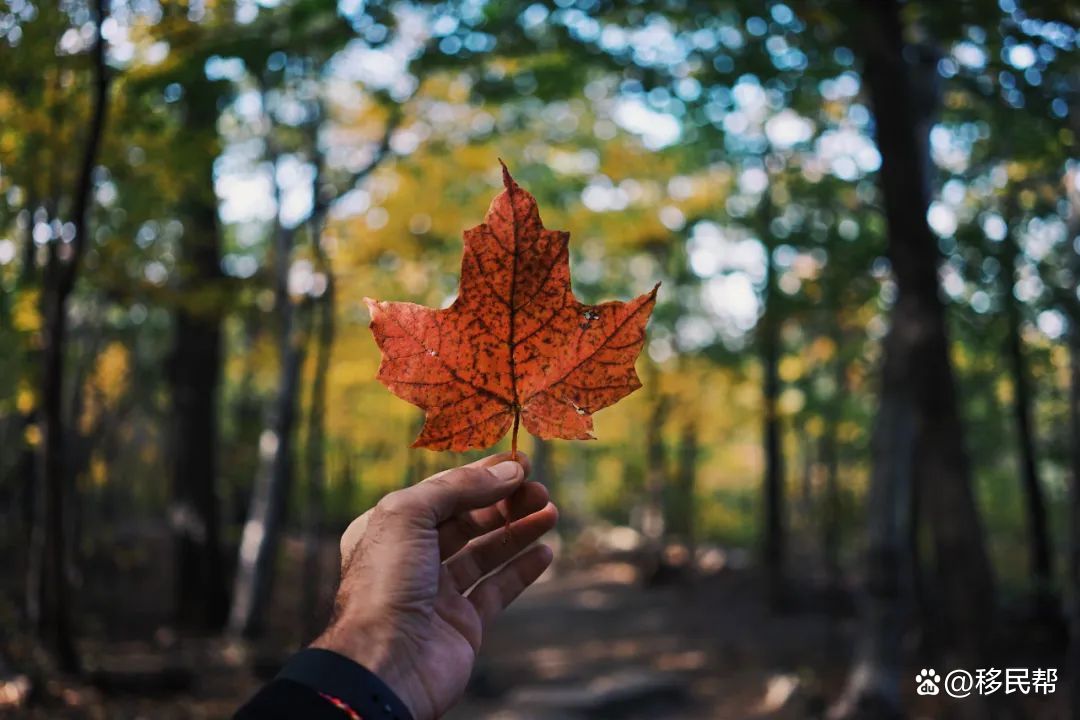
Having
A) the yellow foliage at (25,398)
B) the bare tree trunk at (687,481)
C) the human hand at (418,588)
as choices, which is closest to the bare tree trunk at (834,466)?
Answer: the bare tree trunk at (687,481)

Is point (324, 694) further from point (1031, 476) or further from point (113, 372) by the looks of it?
point (113, 372)

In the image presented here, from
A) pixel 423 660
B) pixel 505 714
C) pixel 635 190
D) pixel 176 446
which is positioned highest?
pixel 635 190

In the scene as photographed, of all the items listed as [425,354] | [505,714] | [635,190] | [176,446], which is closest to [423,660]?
[425,354]

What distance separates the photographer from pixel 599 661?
12164mm

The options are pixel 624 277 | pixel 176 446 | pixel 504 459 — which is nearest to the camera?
pixel 504 459

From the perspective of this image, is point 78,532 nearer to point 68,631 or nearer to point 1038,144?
point 68,631

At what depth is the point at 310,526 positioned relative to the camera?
10938mm

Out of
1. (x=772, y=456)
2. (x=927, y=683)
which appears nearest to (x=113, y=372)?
(x=772, y=456)

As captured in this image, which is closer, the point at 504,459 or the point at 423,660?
the point at 423,660

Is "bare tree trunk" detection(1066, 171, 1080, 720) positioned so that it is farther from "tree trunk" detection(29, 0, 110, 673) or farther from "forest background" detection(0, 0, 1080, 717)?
"tree trunk" detection(29, 0, 110, 673)

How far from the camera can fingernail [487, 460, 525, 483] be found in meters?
1.46

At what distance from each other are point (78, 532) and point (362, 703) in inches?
439

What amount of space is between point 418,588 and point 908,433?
6.23m

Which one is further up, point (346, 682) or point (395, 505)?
point (395, 505)
